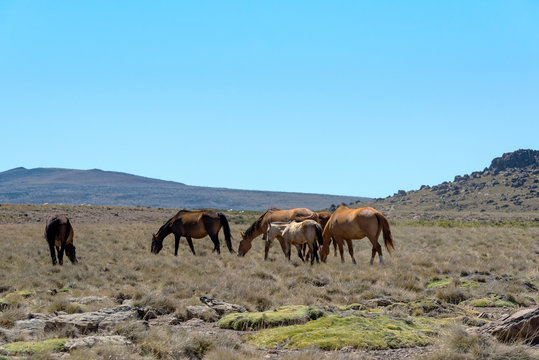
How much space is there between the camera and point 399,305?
1080 cm

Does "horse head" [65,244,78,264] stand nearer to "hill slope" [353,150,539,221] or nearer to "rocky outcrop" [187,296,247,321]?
"rocky outcrop" [187,296,247,321]

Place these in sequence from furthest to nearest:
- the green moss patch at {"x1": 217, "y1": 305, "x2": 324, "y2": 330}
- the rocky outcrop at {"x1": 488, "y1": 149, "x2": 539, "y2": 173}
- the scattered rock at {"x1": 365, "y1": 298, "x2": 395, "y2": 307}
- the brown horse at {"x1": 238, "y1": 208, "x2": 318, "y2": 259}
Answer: the rocky outcrop at {"x1": 488, "y1": 149, "x2": 539, "y2": 173}
the brown horse at {"x1": 238, "y1": 208, "x2": 318, "y2": 259}
the scattered rock at {"x1": 365, "y1": 298, "x2": 395, "y2": 307}
the green moss patch at {"x1": 217, "y1": 305, "x2": 324, "y2": 330}

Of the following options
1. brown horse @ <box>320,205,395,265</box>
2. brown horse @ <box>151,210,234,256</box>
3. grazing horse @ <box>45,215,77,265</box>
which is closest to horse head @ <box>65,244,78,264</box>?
grazing horse @ <box>45,215,77,265</box>

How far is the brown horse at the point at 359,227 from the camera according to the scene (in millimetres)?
18438

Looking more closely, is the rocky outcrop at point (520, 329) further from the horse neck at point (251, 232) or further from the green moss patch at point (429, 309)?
the horse neck at point (251, 232)

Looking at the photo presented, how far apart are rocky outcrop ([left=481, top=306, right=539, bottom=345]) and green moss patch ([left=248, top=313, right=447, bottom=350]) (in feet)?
3.12

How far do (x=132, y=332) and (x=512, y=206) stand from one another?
3343 inches

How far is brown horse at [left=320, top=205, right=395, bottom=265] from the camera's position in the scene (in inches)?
726

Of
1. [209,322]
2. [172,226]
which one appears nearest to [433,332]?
[209,322]

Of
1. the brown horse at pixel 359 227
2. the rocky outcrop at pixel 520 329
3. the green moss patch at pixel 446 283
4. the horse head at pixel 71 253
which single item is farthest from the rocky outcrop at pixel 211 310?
the horse head at pixel 71 253

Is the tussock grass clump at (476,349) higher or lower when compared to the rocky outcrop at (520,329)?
lower

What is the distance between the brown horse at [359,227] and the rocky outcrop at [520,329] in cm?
1024

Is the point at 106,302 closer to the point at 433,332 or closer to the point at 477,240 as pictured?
the point at 433,332

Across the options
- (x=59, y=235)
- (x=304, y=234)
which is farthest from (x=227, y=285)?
(x=59, y=235)
